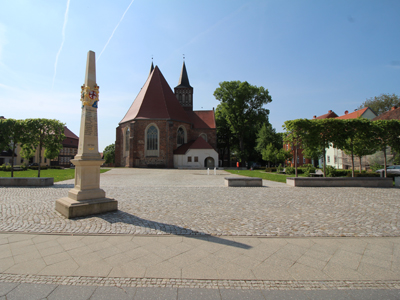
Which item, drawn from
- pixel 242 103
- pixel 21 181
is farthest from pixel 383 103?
pixel 21 181

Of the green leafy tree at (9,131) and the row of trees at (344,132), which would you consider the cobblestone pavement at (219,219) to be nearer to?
the row of trees at (344,132)

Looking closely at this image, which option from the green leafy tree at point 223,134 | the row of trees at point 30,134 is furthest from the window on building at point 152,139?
the row of trees at point 30,134

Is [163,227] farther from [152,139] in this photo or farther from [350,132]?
[152,139]

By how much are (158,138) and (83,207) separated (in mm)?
35193

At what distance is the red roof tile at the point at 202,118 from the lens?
47822 millimetres

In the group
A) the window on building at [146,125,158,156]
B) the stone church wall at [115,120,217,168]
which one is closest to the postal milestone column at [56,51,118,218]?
the stone church wall at [115,120,217,168]

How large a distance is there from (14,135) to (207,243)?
1566 cm

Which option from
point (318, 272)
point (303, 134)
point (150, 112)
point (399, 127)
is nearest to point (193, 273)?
point (318, 272)

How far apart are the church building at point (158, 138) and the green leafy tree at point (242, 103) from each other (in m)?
8.19

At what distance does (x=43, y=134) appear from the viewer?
1479 cm

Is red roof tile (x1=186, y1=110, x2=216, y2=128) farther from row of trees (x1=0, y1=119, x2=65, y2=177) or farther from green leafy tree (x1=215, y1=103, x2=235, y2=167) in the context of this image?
row of trees (x1=0, y1=119, x2=65, y2=177)

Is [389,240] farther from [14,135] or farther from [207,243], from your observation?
[14,135]

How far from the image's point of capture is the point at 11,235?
4.28 m

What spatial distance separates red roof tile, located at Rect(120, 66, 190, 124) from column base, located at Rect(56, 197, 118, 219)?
34984 mm
